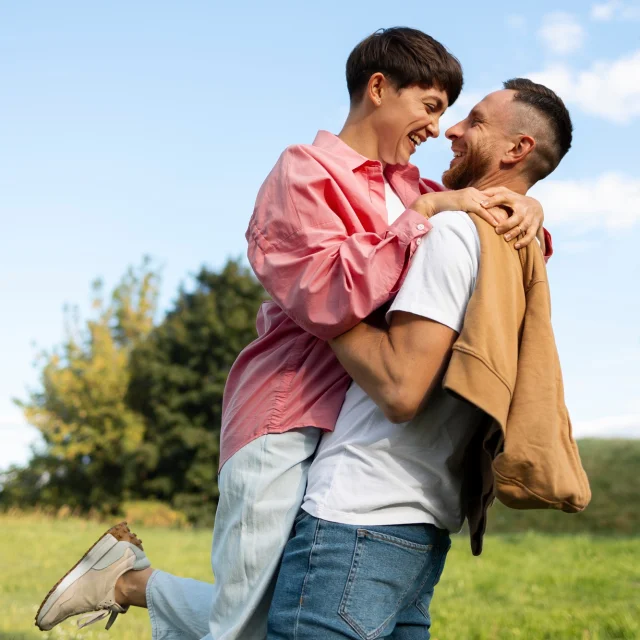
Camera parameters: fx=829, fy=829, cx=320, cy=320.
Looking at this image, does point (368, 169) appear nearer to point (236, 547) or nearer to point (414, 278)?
point (414, 278)

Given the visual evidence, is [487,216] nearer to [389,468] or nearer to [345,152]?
[345,152]

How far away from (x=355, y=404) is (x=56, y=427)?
32.4 metres

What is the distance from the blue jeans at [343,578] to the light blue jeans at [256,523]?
73 millimetres

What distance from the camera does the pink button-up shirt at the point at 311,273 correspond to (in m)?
2.27

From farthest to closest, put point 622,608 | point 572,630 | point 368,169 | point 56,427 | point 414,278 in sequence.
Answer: point 56,427, point 622,608, point 572,630, point 368,169, point 414,278

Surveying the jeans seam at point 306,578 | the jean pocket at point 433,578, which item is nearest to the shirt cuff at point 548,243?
the jean pocket at point 433,578

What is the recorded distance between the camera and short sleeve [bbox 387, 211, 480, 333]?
87.2 inches

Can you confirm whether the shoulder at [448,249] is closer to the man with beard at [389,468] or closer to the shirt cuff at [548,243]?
the man with beard at [389,468]

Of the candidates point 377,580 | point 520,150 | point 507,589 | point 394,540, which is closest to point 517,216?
point 520,150

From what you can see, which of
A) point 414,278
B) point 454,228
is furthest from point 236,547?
point 454,228

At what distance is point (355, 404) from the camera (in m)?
2.41

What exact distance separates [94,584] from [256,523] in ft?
4.71

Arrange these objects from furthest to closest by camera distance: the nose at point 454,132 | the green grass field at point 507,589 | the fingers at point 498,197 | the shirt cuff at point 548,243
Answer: the green grass field at point 507,589 → the shirt cuff at point 548,243 → the nose at point 454,132 → the fingers at point 498,197

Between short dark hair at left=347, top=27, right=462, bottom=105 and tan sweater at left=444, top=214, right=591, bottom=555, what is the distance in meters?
0.65
